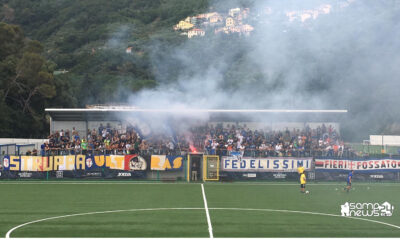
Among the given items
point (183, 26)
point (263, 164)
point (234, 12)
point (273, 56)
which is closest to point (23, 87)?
point (183, 26)

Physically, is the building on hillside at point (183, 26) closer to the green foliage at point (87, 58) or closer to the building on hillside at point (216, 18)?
the green foliage at point (87, 58)

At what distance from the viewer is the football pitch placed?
17000 mm

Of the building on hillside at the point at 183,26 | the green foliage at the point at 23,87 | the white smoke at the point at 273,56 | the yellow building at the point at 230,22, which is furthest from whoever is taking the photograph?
the green foliage at the point at 23,87

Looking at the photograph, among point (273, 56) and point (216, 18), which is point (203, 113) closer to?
point (216, 18)

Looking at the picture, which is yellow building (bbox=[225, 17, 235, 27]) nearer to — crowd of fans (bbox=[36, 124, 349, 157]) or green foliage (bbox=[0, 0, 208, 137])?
green foliage (bbox=[0, 0, 208, 137])

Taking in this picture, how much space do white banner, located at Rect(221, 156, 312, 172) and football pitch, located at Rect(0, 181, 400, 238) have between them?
8.77ft

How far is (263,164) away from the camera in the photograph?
35844 mm

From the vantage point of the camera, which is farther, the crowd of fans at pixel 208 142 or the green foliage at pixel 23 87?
the green foliage at pixel 23 87

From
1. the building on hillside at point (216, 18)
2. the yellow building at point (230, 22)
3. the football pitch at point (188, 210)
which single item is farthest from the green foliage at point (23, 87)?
the football pitch at point (188, 210)

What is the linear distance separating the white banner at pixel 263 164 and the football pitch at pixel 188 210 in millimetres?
2674

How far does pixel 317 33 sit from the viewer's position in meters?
50.7

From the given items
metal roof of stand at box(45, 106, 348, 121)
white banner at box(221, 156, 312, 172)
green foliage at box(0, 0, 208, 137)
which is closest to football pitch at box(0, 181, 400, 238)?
white banner at box(221, 156, 312, 172)

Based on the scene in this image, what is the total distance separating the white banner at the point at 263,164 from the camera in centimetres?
3569

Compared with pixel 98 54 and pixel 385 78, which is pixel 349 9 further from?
pixel 98 54
